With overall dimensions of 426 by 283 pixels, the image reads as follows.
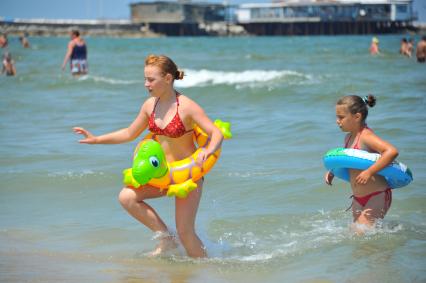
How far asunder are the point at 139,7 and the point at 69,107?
3926 inches

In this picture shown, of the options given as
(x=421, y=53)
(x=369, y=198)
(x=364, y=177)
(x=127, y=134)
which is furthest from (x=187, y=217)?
(x=421, y=53)

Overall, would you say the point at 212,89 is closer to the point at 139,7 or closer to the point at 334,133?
the point at 334,133

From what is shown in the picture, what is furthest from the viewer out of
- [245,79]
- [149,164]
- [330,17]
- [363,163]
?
[330,17]

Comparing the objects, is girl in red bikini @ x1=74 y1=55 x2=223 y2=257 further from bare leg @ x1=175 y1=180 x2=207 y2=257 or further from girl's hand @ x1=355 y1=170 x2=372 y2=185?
girl's hand @ x1=355 y1=170 x2=372 y2=185

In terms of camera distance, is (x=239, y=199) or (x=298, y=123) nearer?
(x=239, y=199)

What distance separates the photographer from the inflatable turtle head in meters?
4.78

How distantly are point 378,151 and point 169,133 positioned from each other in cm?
145

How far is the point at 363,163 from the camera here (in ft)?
17.2

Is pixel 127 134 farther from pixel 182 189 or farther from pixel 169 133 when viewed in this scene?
pixel 182 189

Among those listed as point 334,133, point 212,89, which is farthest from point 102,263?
point 212,89

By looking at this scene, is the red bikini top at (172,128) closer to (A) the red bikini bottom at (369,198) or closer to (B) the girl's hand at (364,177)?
(B) the girl's hand at (364,177)

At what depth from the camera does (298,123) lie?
35.1 feet

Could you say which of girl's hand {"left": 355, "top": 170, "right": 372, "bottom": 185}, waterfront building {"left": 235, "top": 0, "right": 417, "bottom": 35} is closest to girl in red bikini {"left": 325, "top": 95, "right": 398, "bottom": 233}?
girl's hand {"left": 355, "top": 170, "right": 372, "bottom": 185}

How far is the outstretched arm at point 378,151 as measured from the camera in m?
5.12
